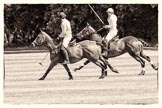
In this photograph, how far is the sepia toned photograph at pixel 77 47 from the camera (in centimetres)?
2883

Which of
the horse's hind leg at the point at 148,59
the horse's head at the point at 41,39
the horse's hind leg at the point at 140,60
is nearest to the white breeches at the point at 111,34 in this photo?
the horse's hind leg at the point at 140,60

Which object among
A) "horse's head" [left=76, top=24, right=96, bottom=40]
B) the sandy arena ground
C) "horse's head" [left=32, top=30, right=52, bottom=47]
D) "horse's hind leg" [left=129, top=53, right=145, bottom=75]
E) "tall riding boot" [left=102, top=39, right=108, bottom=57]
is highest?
"horse's head" [left=76, top=24, right=96, bottom=40]

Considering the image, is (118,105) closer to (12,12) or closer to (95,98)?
(95,98)

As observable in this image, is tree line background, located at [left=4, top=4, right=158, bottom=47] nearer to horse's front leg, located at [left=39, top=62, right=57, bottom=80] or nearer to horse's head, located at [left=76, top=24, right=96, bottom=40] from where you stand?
horse's head, located at [left=76, top=24, right=96, bottom=40]

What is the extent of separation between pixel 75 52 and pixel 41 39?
810 millimetres

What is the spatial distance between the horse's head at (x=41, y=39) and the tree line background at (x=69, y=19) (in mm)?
105

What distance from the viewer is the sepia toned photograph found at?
28828 millimetres

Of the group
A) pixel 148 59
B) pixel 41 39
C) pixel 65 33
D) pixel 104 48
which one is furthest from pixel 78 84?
pixel 148 59

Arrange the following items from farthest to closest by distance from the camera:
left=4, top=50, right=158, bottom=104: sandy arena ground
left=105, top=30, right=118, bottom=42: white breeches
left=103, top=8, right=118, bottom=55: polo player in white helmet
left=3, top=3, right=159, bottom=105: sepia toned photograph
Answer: left=105, top=30, right=118, bottom=42: white breeches, left=103, top=8, right=118, bottom=55: polo player in white helmet, left=3, top=3, right=159, bottom=105: sepia toned photograph, left=4, top=50, right=158, bottom=104: sandy arena ground

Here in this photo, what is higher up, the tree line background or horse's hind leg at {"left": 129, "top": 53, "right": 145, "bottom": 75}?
the tree line background

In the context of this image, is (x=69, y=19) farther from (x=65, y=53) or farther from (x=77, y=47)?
(x=65, y=53)

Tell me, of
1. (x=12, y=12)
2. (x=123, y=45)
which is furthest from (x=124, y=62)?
(x=12, y=12)

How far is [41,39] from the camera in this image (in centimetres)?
2886

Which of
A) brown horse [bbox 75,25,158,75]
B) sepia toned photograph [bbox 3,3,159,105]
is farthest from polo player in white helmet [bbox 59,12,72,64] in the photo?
brown horse [bbox 75,25,158,75]
